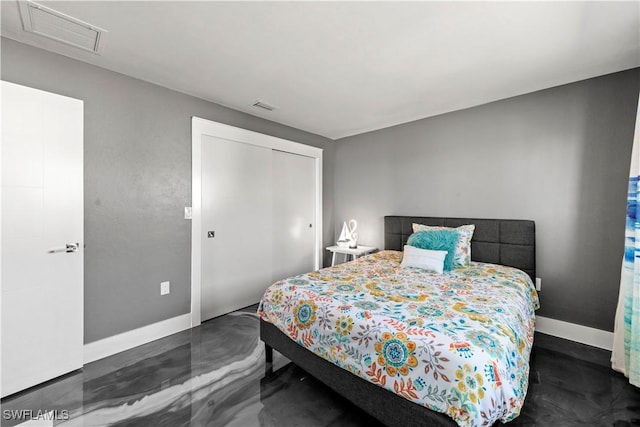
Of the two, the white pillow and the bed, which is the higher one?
the white pillow

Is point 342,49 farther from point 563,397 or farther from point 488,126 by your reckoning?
point 563,397

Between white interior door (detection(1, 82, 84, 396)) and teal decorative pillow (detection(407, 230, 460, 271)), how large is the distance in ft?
9.92

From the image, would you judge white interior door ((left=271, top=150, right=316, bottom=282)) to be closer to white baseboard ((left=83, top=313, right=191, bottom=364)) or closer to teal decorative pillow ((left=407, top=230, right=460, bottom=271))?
white baseboard ((left=83, top=313, right=191, bottom=364))

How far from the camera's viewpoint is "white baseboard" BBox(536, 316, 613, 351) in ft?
7.98

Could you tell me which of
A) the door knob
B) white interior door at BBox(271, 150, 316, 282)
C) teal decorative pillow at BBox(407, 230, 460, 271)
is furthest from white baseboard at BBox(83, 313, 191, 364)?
teal decorative pillow at BBox(407, 230, 460, 271)

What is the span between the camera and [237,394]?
1.88m

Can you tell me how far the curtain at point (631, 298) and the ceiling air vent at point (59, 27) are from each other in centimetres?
386

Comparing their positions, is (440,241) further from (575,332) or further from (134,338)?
(134,338)

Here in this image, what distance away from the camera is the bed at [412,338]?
1.20 meters

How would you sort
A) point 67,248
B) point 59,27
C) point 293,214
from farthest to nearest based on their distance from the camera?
point 293,214 < point 67,248 < point 59,27

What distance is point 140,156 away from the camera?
255 cm

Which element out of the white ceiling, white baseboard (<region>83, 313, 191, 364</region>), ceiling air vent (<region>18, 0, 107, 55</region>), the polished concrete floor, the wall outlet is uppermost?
the white ceiling

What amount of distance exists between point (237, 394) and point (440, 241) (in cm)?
223

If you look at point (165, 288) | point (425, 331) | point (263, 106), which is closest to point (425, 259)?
point (425, 331)
